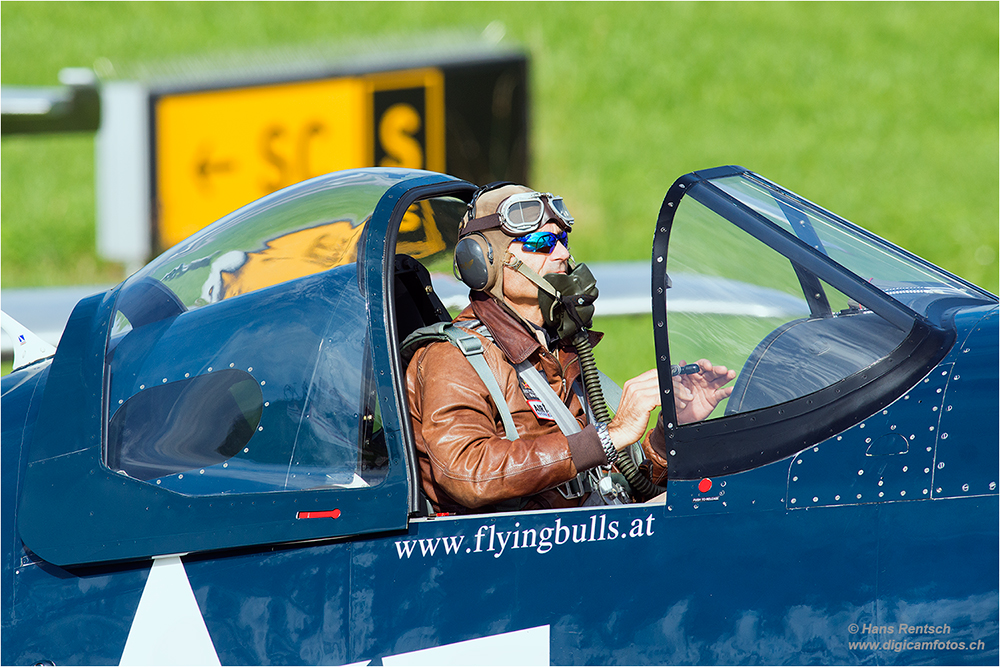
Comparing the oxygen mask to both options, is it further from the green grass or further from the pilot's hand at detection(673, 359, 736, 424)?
the green grass

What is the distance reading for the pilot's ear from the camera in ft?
9.01

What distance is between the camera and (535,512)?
231 cm

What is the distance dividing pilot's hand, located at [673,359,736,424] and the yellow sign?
25.6 ft

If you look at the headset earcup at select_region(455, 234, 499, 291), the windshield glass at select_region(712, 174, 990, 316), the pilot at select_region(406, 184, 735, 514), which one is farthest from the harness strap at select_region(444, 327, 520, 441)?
the windshield glass at select_region(712, 174, 990, 316)

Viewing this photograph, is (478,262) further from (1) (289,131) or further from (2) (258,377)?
(1) (289,131)

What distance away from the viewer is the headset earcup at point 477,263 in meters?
2.75

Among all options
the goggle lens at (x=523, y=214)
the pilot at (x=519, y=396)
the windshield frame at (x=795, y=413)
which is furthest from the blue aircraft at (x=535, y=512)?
the goggle lens at (x=523, y=214)

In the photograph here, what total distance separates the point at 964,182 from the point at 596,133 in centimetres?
516

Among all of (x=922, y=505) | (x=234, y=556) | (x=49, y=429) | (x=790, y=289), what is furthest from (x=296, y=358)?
(x=922, y=505)

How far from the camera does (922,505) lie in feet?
7.34

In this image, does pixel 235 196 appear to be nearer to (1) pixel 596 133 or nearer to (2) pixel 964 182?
(1) pixel 596 133

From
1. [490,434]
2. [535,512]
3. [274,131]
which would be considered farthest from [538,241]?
[274,131]

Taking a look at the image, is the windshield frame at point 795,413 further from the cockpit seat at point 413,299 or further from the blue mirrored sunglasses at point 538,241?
the cockpit seat at point 413,299

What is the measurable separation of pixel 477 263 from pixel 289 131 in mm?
7858
